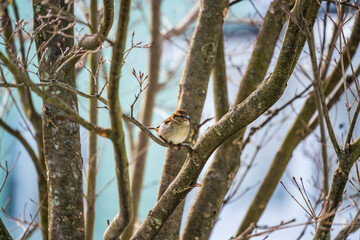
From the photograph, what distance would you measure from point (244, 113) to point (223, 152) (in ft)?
4.96

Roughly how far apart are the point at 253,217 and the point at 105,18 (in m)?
2.56

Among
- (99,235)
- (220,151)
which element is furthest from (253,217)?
(99,235)

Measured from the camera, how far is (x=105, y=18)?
289 cm

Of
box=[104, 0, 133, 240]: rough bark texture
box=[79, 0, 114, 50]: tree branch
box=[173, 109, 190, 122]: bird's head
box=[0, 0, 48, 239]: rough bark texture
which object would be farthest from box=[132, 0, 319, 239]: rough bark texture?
box=[0, 0, 48, 239]: rough bark texture

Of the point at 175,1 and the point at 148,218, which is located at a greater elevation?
the point at 175,1

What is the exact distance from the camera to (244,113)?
264 centimetres

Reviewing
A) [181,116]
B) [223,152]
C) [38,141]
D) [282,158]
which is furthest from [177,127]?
[282,158]

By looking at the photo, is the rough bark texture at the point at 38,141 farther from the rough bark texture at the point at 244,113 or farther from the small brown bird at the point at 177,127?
the rough bark texture at the point at 244,113

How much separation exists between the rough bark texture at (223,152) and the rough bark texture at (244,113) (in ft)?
3.25

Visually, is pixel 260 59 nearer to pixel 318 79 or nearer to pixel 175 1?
pixel 318 79

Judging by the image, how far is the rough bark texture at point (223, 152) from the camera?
3.87 meters

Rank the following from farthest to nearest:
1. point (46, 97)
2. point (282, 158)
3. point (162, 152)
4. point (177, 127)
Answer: point (162, 152) < point (282, 158) < point (177, 127) < point (46, 97)

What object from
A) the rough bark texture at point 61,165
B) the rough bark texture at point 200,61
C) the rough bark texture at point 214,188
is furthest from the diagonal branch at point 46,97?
the rough bark texture at point 214,188

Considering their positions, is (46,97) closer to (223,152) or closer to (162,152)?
(223,152)
